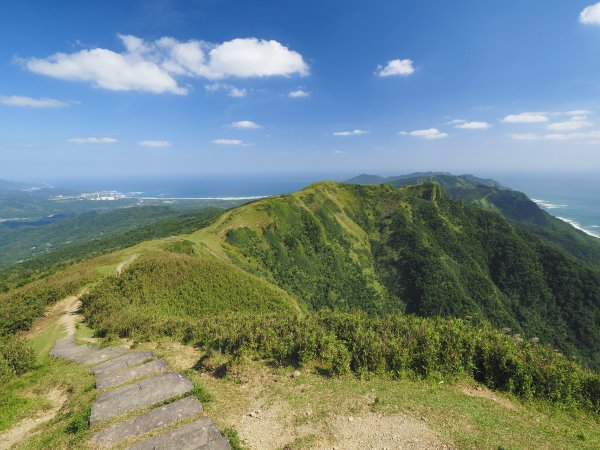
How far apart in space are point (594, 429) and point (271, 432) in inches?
558

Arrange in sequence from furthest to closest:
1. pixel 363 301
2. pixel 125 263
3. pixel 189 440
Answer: pixel 363 301 → pixel 125 263 → pixel 189 440

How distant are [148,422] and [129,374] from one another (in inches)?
180

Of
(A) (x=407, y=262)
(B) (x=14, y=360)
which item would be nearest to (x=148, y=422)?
(B) (x=14, y=360)

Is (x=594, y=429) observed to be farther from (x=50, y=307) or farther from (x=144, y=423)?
(x=50, y=307)

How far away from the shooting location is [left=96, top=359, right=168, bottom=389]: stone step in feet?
45.3

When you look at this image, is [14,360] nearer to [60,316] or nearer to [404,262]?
[60,316]

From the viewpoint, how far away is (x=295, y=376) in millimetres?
14859

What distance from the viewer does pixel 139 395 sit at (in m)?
12.6

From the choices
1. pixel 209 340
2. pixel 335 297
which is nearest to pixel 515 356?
pixel 209 340

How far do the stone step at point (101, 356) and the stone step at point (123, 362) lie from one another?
2.83ft

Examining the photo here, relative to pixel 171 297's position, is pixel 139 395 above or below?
above

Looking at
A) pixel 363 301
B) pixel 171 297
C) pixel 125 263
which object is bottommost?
pixel 363 301

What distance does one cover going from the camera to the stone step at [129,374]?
45.3ft

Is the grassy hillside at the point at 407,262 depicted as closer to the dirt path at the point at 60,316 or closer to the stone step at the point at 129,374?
the dirt path at the point at 60,316
